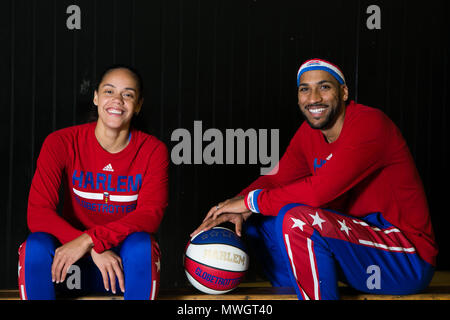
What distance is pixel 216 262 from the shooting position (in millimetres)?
1869

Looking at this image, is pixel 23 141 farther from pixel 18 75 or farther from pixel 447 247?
pixel 447 247

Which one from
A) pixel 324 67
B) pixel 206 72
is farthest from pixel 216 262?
pixel 206 72

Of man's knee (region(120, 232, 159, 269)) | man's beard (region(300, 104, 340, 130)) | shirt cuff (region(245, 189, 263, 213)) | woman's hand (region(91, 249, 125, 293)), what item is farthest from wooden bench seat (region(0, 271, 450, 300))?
man's beard (region(300, 104, 340, 130))

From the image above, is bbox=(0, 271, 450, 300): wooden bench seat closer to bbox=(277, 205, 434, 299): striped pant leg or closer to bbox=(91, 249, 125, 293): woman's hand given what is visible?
bbox=(277, 205, 434, 299): striped pant leg

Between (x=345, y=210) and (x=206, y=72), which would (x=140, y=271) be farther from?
(x=206, y=72)

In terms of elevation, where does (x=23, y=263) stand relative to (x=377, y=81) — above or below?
below

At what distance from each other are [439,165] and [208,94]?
1826 millimetres

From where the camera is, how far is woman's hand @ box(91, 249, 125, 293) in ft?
5.57

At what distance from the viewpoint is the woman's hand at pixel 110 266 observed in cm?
170

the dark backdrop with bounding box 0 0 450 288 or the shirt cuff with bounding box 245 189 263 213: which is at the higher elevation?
the dark backdrop with bounding box 0 0 450 288

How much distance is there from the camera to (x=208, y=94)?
10.3ft

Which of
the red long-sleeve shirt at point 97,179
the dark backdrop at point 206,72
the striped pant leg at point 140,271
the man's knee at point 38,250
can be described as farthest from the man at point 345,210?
the dark backdrop at point 206,72
